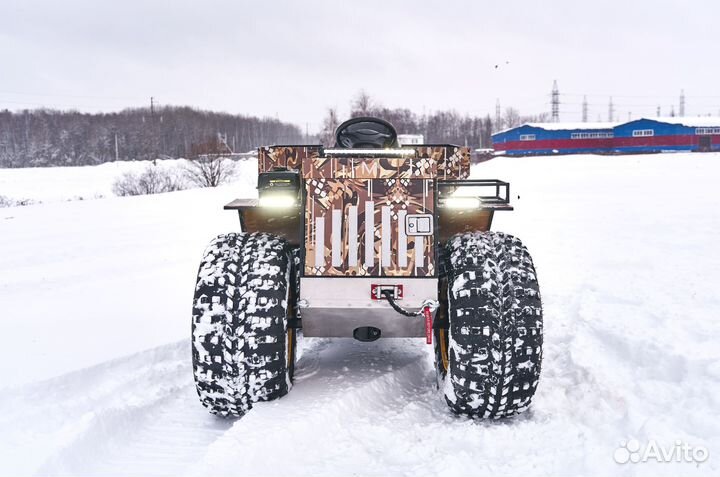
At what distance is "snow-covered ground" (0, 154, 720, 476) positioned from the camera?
3211 millimetres

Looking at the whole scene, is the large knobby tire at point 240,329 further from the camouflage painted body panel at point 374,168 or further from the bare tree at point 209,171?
the bare tree at point 209,171

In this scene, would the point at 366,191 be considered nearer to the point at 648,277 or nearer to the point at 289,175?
the point at 289,175

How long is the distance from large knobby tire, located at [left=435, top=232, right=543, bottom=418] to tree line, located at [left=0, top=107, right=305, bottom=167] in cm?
8165

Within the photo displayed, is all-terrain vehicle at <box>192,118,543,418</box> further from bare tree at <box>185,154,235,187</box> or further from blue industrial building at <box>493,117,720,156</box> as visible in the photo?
blue industrial building at <box>493,117,720,156</box>

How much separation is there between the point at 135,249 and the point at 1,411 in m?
7.47

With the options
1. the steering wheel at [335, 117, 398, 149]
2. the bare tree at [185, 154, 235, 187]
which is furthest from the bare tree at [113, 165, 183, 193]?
the steering wheel at [335, 117, 398, 149]

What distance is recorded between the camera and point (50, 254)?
409 inches

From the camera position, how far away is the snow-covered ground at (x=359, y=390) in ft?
10.5

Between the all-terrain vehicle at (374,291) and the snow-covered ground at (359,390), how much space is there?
282 mm

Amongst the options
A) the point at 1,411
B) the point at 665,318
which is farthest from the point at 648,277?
the point at 1,411

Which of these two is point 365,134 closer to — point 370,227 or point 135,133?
point 370,227

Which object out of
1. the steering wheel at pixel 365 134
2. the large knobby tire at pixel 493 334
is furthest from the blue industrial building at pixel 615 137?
the large knobby tire at pixel 493 334

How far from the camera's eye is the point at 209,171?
3703cm

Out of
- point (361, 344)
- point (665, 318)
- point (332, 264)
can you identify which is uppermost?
point (332, 264)
